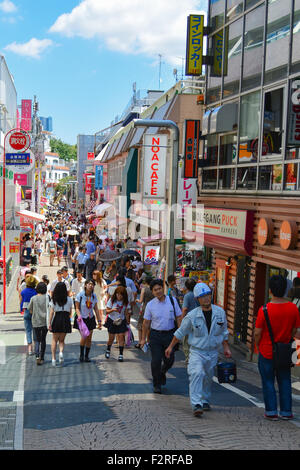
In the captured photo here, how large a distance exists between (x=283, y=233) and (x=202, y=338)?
4.81 metres

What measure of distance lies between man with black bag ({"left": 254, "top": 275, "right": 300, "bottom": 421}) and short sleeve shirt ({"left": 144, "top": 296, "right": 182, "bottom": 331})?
1913 millimetres

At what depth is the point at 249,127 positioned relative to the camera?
46.1 ft

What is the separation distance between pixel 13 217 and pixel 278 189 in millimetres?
18580

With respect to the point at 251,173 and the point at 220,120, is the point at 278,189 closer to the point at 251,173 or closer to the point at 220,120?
the point at 251,173

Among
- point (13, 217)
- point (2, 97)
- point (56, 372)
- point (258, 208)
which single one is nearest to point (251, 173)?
point (258, 208)

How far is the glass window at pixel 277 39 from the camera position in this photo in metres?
11.8

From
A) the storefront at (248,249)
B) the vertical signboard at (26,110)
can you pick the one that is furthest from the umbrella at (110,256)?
the vertical signboard at (26,110)

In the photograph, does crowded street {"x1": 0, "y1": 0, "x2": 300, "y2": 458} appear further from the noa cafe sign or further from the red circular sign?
the red circular sign

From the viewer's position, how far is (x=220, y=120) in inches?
598

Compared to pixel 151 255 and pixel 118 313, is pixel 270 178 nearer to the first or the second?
pixel 118 313

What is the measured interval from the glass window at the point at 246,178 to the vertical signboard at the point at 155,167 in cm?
410

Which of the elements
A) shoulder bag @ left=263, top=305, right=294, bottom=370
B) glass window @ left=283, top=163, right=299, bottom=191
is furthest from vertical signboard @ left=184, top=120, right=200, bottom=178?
shoulder bag @ left=263, top=305, right=294, bottom=370

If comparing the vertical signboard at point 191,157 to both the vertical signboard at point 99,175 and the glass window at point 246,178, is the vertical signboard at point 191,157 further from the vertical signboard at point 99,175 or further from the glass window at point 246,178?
the vertical signboard at point 99,175

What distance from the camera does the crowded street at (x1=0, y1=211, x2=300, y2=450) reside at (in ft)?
19.4
